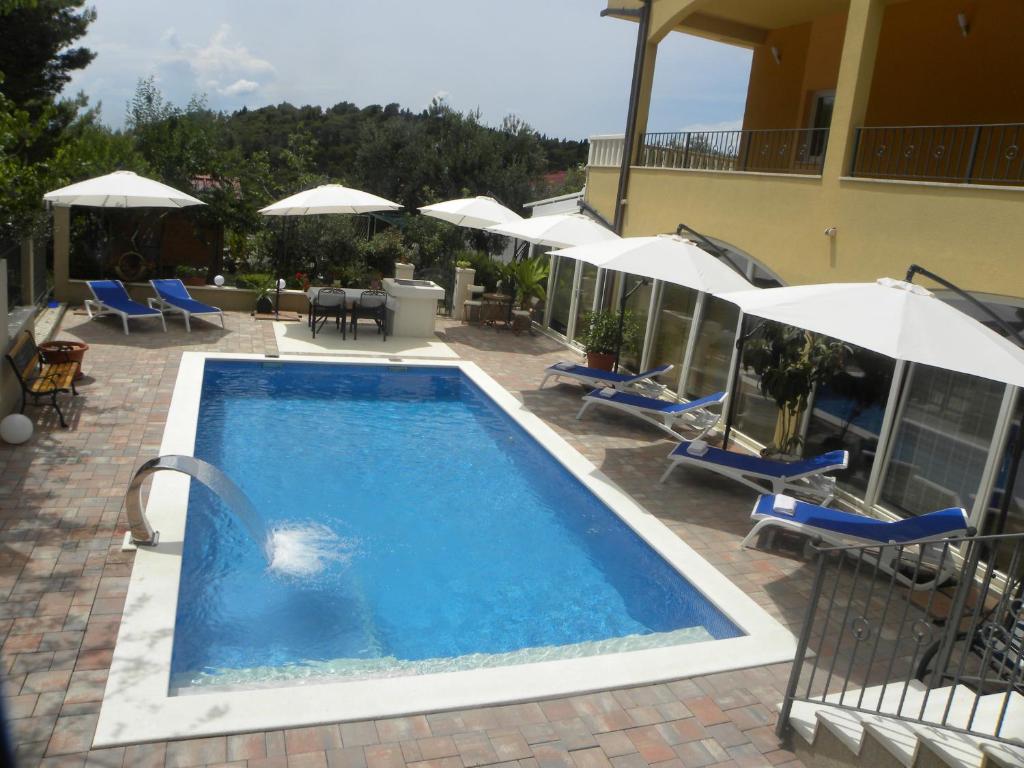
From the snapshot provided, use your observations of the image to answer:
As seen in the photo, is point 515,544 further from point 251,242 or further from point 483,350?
point 251,242

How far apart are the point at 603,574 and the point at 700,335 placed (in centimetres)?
607

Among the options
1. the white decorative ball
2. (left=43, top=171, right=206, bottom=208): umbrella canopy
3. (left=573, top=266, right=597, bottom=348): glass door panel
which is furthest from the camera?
(left=573, top=266, right=597, bottom=348): glass door panel

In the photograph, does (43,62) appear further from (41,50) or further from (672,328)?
(672,328)

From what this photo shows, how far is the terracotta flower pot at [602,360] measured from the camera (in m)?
14.6

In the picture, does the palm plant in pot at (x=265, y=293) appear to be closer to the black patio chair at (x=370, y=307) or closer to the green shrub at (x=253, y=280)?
the green shrub at (x=253, y=280)

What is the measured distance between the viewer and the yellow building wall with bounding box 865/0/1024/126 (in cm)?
1126

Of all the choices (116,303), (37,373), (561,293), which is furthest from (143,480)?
(561,293)

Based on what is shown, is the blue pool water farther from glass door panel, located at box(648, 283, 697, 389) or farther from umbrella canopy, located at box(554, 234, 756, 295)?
glass door panel, located at box(648, 283, 697, 389)

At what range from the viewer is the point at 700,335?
510 inches

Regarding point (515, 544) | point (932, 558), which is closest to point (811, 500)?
point (932, 558)

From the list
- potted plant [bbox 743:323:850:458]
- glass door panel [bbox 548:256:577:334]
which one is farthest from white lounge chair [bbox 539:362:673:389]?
glass door panel [bbox 548:256:577:334]

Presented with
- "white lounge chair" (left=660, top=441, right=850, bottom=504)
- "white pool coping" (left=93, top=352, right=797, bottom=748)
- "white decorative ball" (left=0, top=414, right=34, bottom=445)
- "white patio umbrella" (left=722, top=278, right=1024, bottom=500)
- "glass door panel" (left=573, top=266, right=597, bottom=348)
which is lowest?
"white pool coping" (left=93, top=352, right=797, bottom=748)

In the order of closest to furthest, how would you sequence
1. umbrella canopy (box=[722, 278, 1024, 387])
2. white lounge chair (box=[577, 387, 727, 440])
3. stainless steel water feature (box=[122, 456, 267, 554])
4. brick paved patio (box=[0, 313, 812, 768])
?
brick paved patio (box=[0, 313, 812, 768]) < umbrella canopy (box=[722, 278, 1024, 387]) < stainless steel water feature (box=[122, 456, 267, 554]) < white lounge chair (box=[577, 387, 727, 440])

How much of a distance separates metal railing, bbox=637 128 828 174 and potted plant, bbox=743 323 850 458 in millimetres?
4524
